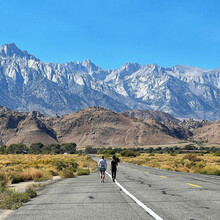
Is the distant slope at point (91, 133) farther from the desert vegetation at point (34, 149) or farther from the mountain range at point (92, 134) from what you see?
the desert vegetation at point (34, 149)

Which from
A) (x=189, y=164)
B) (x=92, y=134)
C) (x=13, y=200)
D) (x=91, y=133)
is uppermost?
(x=91, y=133)

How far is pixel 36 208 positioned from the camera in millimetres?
10328

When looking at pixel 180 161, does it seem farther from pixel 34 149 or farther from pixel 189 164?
pixel 34 149

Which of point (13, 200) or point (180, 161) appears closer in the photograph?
point (13, 200)

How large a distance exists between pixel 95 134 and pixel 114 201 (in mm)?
177429

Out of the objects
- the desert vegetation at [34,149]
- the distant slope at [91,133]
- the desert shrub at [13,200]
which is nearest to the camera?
the desert shrub at [13,200]

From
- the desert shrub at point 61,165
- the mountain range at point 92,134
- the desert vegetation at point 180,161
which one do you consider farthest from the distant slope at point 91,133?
the desert shrub at point 61,165

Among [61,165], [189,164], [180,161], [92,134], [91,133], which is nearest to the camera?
[61,165]

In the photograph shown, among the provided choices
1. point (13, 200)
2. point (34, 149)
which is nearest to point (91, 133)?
point (34, 149)

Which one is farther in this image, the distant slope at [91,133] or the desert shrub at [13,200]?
the distant slope at [91,133]

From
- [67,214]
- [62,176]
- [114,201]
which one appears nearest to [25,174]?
[62,176]

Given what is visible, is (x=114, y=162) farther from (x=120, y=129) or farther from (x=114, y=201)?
(x=120, y=129)

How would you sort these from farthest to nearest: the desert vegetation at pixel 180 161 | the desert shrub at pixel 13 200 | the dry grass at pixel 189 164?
the desert vegetation at pixel 180 161
the dry grass at pixel 189 164
the desert shrub at pixel 13 200

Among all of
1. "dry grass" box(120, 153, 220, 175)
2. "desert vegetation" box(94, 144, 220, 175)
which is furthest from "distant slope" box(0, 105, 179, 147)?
"dry grass" box(120, 153, 220, 175)
